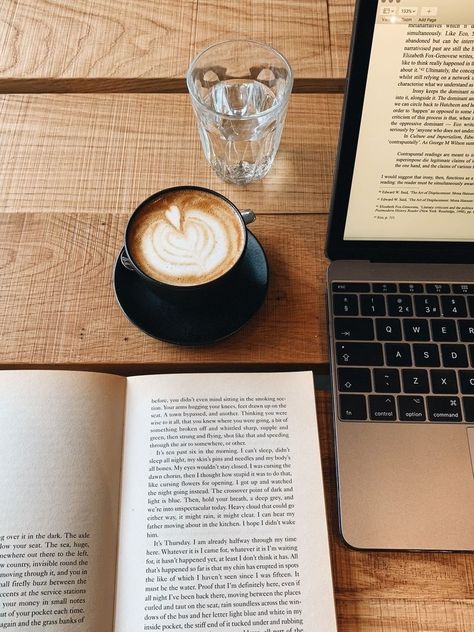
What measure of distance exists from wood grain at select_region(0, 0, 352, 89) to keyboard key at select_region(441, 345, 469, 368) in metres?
0.36

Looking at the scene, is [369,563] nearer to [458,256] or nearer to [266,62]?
[458,256]

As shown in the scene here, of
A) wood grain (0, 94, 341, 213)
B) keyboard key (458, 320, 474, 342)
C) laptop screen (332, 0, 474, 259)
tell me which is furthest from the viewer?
wood grain (0, 94, 341, 213)

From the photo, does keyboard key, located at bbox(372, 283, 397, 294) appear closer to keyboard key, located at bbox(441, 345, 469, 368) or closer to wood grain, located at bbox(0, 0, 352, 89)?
keyboard key, located at bbox(441, 345, 469, 368)

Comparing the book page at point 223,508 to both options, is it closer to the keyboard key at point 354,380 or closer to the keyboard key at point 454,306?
the keyboard key at point 354,380

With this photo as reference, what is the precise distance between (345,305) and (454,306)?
0.32 ft

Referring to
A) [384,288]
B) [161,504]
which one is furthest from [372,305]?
[161,504]

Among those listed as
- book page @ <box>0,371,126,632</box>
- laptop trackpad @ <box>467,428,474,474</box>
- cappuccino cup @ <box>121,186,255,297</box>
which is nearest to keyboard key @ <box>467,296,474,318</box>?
laptop trackpad @ <box>467,428,474,474</box>

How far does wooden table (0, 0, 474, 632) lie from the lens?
464 millimetres

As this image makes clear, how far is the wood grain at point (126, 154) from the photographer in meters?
0.63

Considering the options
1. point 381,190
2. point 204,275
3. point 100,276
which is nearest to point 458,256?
point 381,190

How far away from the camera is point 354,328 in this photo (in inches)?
20.8

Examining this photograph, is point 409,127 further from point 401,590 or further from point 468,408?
point 401,590

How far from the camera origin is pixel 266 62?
2.06ft

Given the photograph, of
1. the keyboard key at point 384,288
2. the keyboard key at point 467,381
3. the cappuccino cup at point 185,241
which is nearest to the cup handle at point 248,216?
Result: the cappuccino cup at point 185,241
